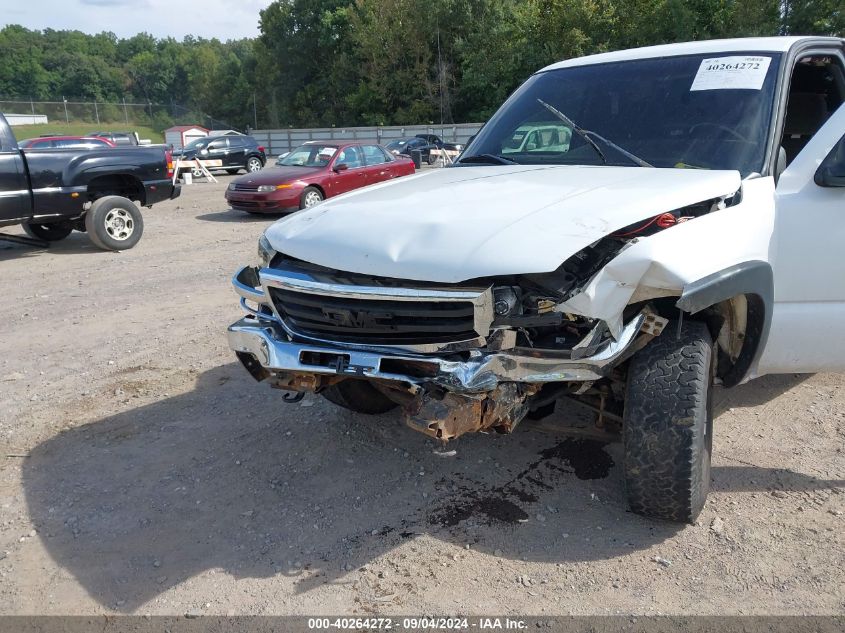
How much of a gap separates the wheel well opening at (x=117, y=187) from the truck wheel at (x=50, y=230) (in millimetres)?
827

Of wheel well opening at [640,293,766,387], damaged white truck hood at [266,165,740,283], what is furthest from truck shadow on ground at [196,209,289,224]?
wheel well opening at [640,293,766,387]

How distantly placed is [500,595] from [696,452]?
0.99m

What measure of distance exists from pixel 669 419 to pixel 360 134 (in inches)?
1722

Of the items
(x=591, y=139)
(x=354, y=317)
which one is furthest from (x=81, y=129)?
(x=354, y=317)

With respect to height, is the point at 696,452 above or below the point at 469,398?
below

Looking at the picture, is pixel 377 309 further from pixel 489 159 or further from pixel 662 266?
pixel 489 159

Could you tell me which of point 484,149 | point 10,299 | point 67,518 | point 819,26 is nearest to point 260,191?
point 10,299

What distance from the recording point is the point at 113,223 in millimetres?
10180

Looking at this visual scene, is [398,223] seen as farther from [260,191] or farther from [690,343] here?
[260,191]

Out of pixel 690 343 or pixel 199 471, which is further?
pixel 199 471

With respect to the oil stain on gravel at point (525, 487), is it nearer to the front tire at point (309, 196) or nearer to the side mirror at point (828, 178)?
the side mirror at point (828, 178)

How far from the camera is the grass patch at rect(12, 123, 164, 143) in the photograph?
46.0 metres

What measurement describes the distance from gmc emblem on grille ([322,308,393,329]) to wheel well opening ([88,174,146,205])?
27.1 ft

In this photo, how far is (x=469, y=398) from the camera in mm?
2770
